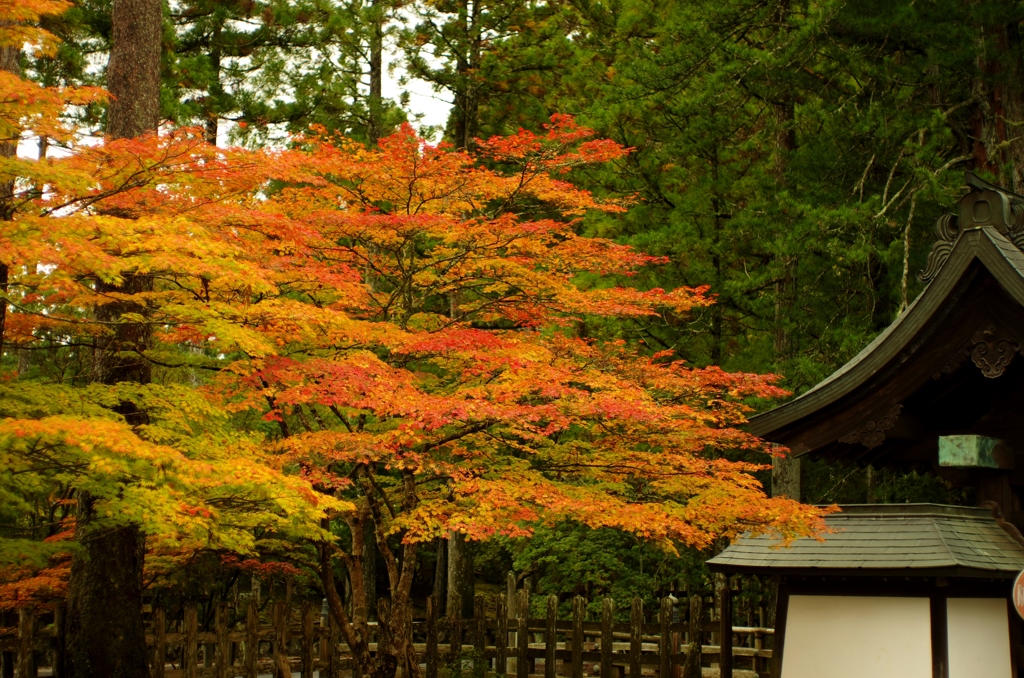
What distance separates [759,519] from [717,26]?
10.0m

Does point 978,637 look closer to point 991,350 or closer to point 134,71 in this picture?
point 991,350

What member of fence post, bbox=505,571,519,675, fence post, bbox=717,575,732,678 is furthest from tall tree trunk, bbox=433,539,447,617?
fence post, bbox=717,575,732,678

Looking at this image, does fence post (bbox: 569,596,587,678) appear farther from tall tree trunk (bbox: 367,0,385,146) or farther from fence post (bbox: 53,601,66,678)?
tall tree trunk (bbox: 367,0,385,146)

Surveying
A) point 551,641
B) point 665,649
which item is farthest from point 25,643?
point 665,649

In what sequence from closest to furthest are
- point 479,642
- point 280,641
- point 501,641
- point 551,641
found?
point 280,641 → point 551,641 → point 501,641 → point 479,642

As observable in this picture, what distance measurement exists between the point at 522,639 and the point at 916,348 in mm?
8152

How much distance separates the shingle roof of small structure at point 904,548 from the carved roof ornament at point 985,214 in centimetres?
177

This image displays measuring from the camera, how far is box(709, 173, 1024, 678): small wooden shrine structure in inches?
254

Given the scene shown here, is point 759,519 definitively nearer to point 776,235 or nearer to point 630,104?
point 776,235

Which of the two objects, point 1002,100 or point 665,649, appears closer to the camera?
point 665,649

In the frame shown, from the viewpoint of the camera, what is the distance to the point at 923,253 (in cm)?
1413

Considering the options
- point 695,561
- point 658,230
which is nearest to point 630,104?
point 658,230

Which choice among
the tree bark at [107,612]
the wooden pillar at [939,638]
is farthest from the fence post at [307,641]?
the wooden pillar at [939,638]

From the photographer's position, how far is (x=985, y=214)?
22.5 ft
